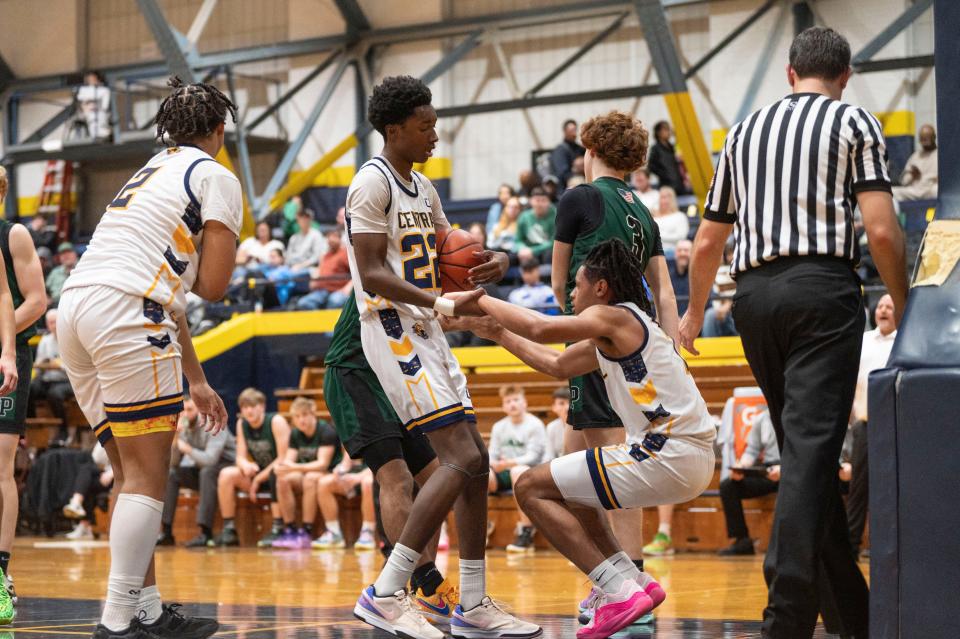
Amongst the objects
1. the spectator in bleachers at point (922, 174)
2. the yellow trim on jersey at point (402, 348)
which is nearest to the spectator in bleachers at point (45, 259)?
the spectator in bleachers at point (922, 174)

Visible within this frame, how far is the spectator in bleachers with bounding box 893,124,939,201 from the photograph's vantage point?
14.7 m

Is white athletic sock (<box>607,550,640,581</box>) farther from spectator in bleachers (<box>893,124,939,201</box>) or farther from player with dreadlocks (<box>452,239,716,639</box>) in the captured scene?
spectator in bleachers (<box>893,124,939,201</box>)

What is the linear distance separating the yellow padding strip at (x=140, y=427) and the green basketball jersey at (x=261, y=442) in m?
8.23

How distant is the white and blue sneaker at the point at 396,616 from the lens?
432 centimetres

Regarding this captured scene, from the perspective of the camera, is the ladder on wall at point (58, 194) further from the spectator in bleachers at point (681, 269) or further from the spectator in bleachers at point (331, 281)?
the spectator in bleachers at point (681, 269)

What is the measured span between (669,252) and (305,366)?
15.3 ft

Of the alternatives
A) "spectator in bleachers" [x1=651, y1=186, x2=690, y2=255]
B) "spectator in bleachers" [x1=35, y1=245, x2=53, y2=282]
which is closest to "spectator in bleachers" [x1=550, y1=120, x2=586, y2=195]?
"spectator in bleachers" [x1=651, y1=186, x2=690, y2=255]

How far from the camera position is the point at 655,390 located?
4.39m

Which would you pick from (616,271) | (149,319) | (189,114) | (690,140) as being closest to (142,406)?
(149,319)

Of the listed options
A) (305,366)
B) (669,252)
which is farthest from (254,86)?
(669,252)

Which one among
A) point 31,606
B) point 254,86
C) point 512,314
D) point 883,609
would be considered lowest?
point 31,606

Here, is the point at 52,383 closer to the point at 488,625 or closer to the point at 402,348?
the point at 402,348

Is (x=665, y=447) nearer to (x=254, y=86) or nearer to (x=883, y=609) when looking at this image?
(x=883, y=609)

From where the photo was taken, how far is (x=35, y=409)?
15.7 meters
